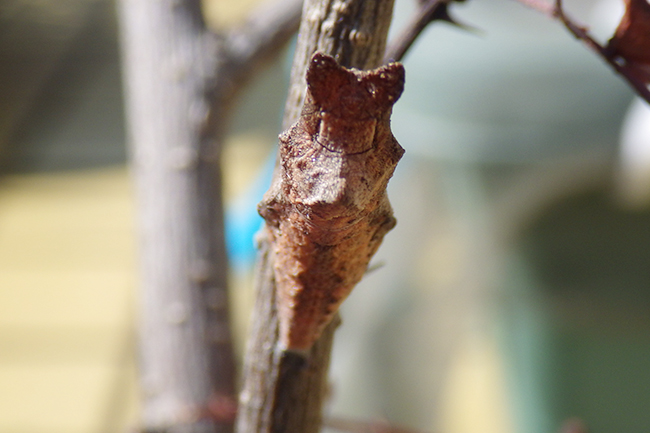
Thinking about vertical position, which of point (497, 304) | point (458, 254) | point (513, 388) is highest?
point (458, 254)

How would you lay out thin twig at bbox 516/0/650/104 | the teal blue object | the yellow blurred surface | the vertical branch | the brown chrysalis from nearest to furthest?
1. the brown chrysalis
2. thin twig at bbox 516/0/650/104
3. the vertical branch
4. the teal blue object
5. the yellow blurred surface

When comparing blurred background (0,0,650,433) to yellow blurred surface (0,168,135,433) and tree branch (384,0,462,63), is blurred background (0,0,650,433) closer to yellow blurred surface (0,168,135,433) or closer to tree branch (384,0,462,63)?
yellow blurred surface (0,168,135,433)

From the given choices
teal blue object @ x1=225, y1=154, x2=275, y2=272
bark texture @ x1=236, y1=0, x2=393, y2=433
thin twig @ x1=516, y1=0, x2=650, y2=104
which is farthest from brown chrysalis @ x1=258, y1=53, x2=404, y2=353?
teal blue object @ x1=225, y1=154, x2=275, y2=272

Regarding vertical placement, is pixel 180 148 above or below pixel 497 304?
above

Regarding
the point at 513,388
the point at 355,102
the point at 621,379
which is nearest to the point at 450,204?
the point at 513,388

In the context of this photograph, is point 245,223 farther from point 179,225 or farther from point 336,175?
point 336,175

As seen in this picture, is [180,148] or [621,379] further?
[621,379]

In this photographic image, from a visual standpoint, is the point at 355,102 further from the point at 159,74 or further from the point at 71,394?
the point at 71,394

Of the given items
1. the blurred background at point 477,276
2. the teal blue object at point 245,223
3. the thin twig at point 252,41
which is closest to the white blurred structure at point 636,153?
the blurred background at point 477,276

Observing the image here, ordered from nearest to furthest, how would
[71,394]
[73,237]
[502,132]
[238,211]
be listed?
1. [502,132]
2. [238,211]
3. [71,394]
4. [73,237]
